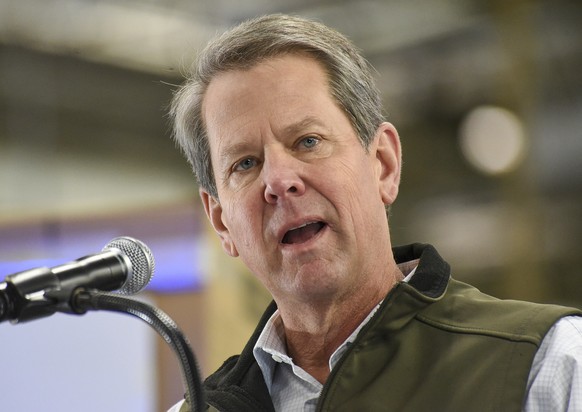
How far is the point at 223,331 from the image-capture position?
14.1 feet

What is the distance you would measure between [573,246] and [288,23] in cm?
730

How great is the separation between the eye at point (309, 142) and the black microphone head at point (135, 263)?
0.50m

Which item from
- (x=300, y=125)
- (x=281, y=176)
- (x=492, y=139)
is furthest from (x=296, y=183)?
(x=492, y=139)

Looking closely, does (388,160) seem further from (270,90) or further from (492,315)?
(492,315)

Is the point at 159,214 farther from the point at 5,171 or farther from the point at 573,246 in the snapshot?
the point at 573,246

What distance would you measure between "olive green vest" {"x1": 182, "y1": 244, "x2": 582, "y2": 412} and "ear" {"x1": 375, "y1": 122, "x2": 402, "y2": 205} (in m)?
0.26

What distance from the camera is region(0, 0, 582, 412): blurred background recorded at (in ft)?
15.1

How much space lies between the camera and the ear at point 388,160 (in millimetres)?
2051

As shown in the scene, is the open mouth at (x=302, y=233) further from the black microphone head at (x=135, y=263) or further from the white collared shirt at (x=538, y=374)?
the black microphone head at (x=135, y=263)

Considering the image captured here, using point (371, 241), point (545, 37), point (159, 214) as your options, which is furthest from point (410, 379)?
point (545, 37)

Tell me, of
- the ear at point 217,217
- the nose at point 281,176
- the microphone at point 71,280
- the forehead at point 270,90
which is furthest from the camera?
the ear at point 217,217

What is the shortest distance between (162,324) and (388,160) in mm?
908

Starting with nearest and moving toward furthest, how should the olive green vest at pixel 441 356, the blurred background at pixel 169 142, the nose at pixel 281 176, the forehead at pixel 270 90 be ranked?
the olive green vest at pixel 441 356, the nose at pixel 281 176, the forehead at pixel 270 90, the blurred background at pixel 169 142

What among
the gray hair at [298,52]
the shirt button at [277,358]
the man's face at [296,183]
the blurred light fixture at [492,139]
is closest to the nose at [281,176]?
the man's face at [296,183]
